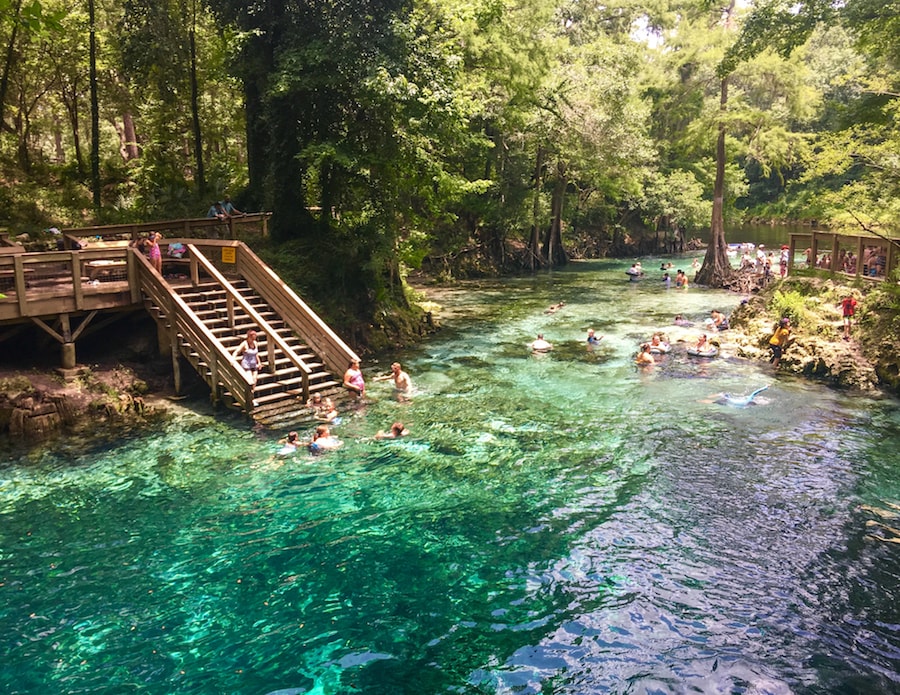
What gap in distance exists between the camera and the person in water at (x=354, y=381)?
18.5 metres

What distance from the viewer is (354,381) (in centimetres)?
1852

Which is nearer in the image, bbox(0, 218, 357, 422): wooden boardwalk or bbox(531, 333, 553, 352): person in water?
bbox(0, 218, 357, 422): wooden boardwalk

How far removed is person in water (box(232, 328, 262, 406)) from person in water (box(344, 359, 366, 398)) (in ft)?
7.86

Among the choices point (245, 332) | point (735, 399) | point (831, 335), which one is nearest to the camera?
point (735, 399)

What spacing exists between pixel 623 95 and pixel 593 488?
1466 inches

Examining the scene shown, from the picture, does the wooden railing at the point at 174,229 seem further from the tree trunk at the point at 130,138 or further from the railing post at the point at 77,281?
the tree trunk at the point at 130,138

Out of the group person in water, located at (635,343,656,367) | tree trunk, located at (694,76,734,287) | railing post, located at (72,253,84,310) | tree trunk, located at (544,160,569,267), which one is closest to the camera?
railing post, located at (72,253,84,310)

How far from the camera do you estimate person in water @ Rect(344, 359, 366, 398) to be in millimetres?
18516

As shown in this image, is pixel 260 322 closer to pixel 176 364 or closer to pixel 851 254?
pixel 176 364

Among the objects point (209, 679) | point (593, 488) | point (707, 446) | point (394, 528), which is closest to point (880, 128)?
point (707, 446)

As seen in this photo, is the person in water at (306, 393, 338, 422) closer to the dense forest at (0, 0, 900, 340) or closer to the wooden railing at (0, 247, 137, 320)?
the wooden railing at (0, 247, 137, 320)

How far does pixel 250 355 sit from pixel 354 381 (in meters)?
2.86

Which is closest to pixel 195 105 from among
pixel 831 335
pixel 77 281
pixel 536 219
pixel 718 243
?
pixel 77 281

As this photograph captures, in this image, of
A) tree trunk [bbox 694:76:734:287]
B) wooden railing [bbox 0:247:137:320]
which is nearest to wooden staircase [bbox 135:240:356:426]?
wooden railing [bbox 0:247:137:320]
